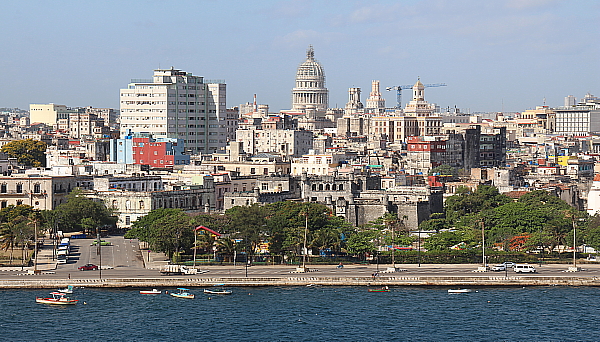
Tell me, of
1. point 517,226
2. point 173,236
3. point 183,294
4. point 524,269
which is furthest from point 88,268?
point 517,226

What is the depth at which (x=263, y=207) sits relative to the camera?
98938mm

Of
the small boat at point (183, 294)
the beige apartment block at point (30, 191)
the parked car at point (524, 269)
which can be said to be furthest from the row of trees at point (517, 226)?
the beige apartment block at point (30, 191)

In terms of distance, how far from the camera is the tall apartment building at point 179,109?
188250 mm

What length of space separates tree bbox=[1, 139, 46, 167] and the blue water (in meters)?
94.9

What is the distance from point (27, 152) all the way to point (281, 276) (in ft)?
336

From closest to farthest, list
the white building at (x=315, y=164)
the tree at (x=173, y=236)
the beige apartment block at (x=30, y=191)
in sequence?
the tree at (x=173, y=236)
the beige apartment block at (x=30, y=191)
the white building at (x=315, y=164)

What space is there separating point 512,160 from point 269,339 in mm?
130350

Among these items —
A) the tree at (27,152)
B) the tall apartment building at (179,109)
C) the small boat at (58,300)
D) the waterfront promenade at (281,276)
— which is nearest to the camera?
the small boat at (58,300)

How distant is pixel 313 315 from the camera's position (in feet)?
248

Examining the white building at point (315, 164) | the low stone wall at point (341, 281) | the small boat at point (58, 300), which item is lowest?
the small boat at point (58, 300)

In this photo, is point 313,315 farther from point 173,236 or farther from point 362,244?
point 173,236

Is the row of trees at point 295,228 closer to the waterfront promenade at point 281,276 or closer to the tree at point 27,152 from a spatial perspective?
the waterfront promenade at point 281,276

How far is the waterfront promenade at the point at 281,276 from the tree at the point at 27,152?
280 feet

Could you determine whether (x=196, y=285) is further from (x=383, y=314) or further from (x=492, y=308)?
(x=492, y=308)
